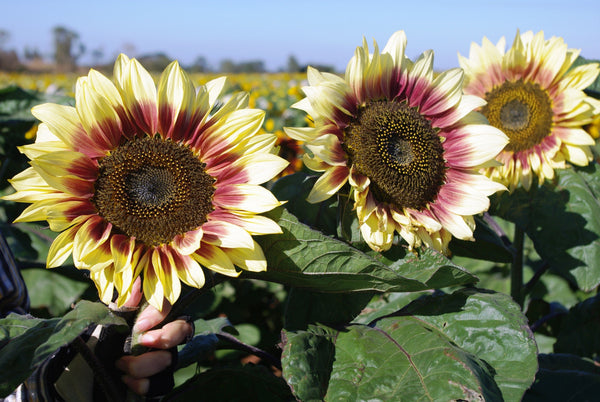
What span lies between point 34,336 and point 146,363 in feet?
0.68

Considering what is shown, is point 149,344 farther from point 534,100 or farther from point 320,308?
point 534,100

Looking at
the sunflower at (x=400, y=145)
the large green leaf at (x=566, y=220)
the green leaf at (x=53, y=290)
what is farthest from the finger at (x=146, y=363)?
the large green leaf at (x=566, y=220)

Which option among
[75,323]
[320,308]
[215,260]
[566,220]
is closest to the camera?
[75,323]

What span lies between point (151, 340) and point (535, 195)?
1.40 m

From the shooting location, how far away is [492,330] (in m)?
1.23

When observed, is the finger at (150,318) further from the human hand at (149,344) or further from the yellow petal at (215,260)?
the yellow petal at (215,260)

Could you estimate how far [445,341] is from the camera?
120cm

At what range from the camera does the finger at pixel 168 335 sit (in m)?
1.04

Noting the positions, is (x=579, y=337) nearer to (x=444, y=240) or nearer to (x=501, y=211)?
(x=501, y=211)

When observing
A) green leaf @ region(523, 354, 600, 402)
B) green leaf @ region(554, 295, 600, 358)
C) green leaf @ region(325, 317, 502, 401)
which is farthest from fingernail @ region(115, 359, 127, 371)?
green leaf @ region(554, 295, 600, 358)

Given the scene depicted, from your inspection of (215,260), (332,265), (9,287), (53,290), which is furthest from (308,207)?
(53,290)

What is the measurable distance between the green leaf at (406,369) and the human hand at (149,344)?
1.09 ft

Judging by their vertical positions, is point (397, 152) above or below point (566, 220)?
above

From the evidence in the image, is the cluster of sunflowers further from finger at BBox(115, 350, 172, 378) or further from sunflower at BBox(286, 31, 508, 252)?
finger at BBox(115, 350, 172, 378)
